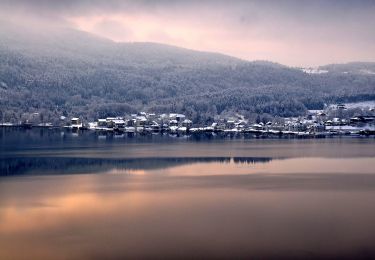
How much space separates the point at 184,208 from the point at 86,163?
10160 millimetres

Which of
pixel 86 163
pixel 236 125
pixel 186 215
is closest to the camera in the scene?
pixel 186 215

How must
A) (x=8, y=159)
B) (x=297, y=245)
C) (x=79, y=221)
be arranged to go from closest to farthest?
(x=297, y=245)
(x=79, y=221)
(x=8, y=159)

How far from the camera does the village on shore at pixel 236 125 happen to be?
5275 centimetres

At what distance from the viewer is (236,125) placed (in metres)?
59.0

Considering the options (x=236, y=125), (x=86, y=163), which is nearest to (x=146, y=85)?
(x=236, y=125)

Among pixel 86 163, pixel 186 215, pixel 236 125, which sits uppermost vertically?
pixel 236 125

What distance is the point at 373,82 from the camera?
322 feet

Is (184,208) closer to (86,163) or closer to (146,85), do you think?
(86,163)

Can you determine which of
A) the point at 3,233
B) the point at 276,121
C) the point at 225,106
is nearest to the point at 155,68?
the point at 225,106

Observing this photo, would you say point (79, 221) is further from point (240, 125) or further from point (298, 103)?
point (298, 103)

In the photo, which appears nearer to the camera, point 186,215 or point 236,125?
point 186,215

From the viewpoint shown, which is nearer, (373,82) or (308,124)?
(308,124)

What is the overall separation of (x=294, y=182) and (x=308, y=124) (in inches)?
1569

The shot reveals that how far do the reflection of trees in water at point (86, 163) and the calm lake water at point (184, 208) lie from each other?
38 mm
